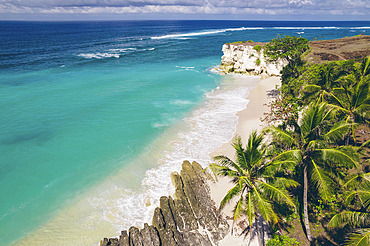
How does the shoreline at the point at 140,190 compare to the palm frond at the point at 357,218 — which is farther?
the shoreline at the point at 140,190

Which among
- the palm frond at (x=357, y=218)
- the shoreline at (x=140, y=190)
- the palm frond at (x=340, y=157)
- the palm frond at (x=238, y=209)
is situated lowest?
the shoreline at (x=140, y=190)

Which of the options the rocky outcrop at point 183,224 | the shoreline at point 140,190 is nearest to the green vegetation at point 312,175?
the rocky outcrop at point 183,224

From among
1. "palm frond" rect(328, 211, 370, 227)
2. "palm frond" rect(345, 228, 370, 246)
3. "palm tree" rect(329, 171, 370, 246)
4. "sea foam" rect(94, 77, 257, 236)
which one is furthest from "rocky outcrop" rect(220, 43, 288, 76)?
"palm frond" rect(345, 228, 370, 246)

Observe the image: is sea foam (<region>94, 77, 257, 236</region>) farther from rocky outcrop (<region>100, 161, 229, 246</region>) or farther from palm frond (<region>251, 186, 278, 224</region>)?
palm frond (<region>251, 186, 278, 224</region>)

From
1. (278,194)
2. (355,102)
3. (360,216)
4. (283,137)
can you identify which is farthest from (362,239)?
(355,102)

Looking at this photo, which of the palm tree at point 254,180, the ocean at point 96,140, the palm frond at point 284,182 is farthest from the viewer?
the ocean at point 96,140

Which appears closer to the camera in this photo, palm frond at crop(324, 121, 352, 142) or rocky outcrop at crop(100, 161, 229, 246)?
palm frond at crop(324, 121, 352, 142)

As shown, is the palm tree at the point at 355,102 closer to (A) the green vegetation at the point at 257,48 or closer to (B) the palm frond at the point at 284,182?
(B) the palm frond at the point at 284,182

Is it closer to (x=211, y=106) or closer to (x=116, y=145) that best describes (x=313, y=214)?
(x=116, y=145)
